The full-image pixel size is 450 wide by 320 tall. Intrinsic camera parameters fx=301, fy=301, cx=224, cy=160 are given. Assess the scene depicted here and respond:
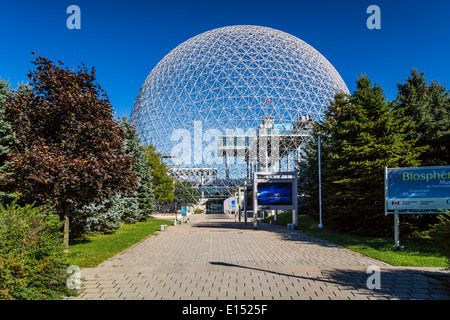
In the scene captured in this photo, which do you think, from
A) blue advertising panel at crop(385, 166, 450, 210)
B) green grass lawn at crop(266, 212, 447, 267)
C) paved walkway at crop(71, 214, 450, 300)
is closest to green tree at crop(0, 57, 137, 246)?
paved walkway at crop(71, 214, 450, 300)

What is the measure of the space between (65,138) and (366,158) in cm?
1415

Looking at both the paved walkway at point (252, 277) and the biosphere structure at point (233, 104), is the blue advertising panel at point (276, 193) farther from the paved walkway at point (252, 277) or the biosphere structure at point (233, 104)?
the biosphere structure at point (233, 104)

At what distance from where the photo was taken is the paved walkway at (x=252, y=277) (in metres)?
5.78

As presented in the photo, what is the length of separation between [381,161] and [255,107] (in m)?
28.5

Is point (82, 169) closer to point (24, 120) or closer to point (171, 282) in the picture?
point (24, 120)

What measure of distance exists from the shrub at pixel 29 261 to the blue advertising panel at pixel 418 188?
1078 centimetres

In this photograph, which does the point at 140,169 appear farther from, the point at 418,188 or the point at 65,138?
the point at 418,188

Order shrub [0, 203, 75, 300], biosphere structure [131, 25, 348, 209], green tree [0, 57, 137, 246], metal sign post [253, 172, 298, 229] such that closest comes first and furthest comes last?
shrub [0, 203, 75, 300]
green tree [0, 57, 137, 246]
metal sign post [253, 172, 298, 229]
biosphere structure [131, 25, 348, 209]

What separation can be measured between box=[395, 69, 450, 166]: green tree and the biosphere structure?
20089 mm

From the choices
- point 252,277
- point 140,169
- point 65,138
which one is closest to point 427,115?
point 252,277

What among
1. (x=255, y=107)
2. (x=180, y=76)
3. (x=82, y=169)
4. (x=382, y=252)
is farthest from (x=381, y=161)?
(x=180, y=76)

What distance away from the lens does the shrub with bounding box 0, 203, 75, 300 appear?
4863 mm

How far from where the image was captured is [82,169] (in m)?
9.61

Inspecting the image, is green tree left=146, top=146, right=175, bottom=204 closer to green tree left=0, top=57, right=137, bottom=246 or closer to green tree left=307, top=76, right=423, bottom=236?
green tree left=307, top=76, right=423, bottom=236
